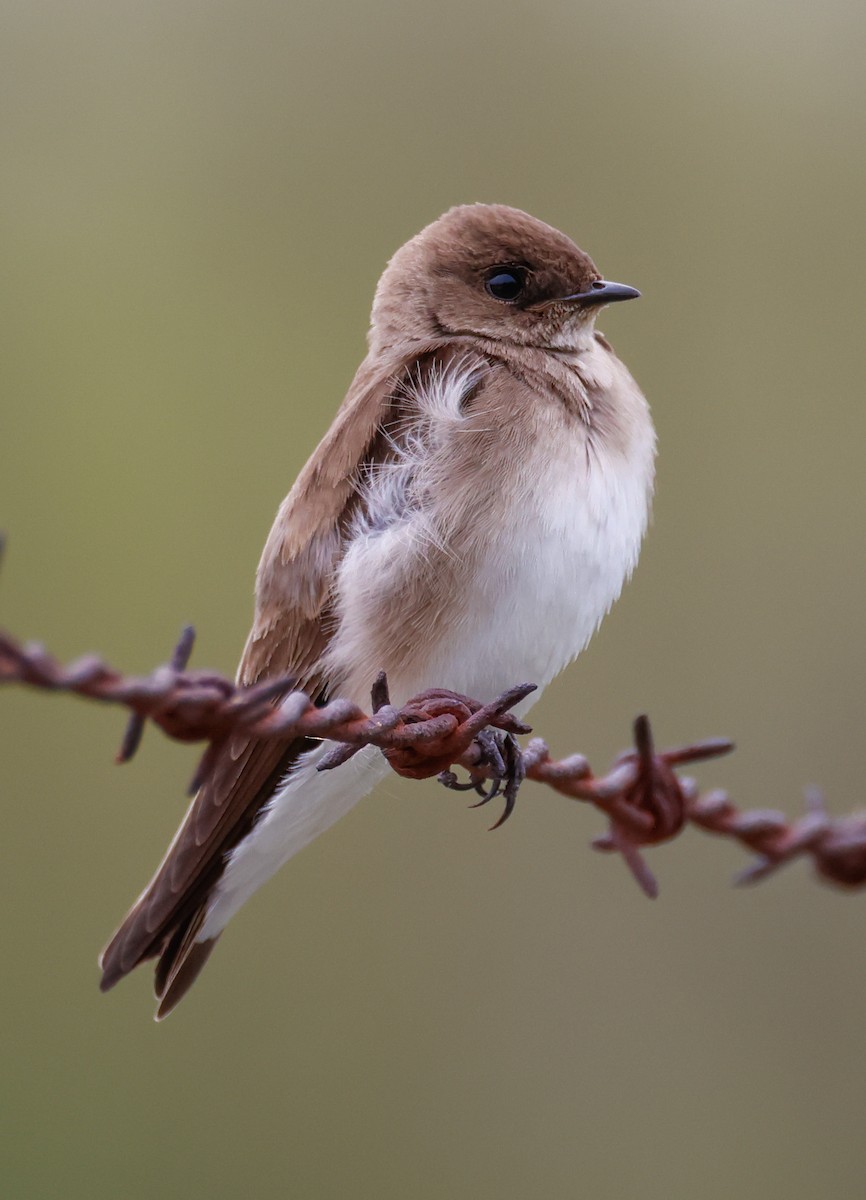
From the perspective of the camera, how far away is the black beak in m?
3.23

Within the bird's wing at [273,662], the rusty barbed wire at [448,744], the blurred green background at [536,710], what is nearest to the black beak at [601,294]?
the bird's wing at [273,662]

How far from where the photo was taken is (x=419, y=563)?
2850 millimetres

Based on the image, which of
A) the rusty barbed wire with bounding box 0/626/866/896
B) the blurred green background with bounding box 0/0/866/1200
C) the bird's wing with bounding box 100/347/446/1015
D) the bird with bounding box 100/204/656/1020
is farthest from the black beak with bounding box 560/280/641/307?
the blurred green background with bounding box 0/0/866/1200

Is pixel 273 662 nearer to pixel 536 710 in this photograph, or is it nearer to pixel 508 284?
pixel 508 284

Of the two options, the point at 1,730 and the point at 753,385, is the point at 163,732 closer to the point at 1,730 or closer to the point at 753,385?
the point at 1,730

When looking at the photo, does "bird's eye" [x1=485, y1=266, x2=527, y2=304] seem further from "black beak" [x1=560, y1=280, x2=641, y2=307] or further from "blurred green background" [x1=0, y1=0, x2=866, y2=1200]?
"blurred green background" [x1=0, y1=0, x2=866, y2=1200]

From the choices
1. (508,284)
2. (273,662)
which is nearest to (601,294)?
(508,284)

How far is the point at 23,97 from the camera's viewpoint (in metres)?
7.42

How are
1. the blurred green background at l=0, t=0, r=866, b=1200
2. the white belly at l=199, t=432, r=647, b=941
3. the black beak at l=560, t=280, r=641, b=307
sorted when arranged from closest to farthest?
the white belly at l=199, t=432, r=647, b=941
the black beak at l=560, t=280, r=641, b=307
the blurred green background at l=0, t=0, r=866, b=1200

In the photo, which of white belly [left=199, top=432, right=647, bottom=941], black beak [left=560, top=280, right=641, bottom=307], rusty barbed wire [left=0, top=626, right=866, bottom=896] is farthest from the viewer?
black beak [left=560, top=280, right=641, bottom=307]

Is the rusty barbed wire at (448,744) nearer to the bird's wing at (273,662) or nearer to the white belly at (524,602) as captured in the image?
the white belly at (524,602)

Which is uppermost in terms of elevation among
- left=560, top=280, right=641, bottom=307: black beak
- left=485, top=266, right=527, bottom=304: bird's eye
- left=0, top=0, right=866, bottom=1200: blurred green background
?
left=560, top=280, right=641, bottom=307: black beak

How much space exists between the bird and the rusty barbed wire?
1.54 feet

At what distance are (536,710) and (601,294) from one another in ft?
8.22
